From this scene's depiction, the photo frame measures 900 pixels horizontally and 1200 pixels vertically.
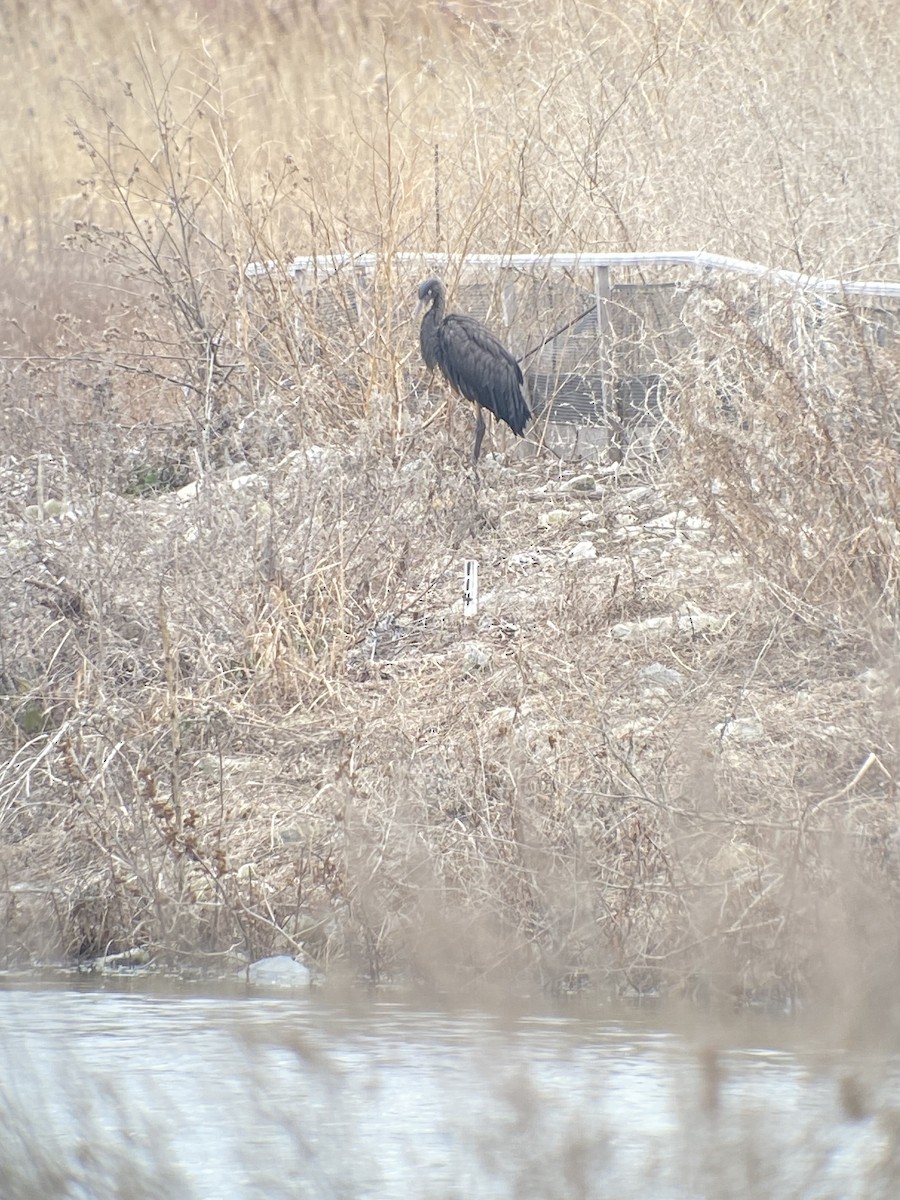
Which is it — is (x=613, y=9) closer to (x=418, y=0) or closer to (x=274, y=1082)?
(x=418, y=0)

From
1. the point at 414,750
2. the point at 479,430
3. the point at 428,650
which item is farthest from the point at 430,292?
the point at 414,750

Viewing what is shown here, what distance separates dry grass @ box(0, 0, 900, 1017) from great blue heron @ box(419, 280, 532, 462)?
23cm

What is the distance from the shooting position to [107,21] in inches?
853

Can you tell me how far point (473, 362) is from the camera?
8477mm

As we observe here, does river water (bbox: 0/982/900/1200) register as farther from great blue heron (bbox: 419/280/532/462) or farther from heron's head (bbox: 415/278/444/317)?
heron's head (bbox: 415/278/444/317)

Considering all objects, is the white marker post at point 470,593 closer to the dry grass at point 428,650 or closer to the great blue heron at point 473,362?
the dry grass at point 428,650

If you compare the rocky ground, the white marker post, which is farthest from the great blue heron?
the white marker post

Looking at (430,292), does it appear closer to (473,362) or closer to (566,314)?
(473,362)

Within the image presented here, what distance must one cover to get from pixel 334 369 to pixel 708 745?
434cm

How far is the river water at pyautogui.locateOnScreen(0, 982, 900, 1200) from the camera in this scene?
2326 mm

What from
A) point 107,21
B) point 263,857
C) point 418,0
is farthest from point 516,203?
point 107,21

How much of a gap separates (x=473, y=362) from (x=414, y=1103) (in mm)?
5328

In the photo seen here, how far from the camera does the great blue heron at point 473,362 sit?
8461 mm

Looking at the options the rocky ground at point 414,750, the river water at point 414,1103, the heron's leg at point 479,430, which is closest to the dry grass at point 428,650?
the rocky ground at point 414,750
